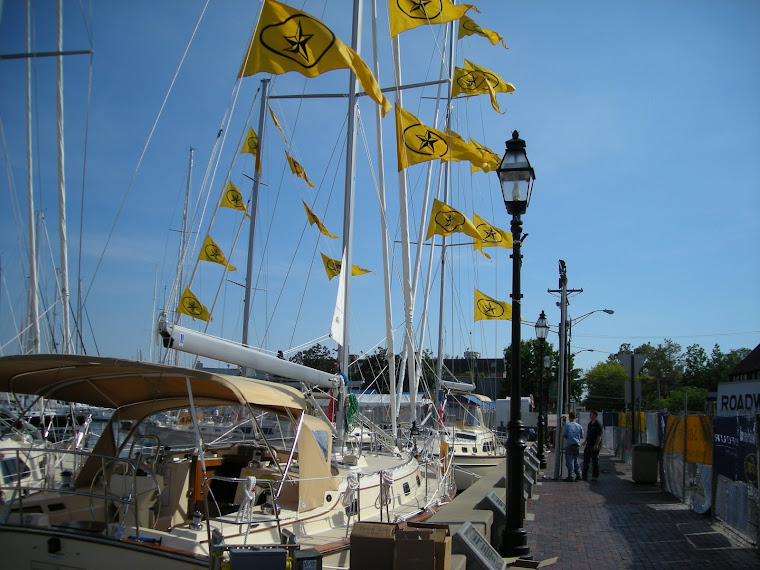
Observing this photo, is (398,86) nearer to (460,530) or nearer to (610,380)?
(460,530)

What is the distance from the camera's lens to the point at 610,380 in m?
119

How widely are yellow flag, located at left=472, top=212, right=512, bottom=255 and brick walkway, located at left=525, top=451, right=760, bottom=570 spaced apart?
437 inches

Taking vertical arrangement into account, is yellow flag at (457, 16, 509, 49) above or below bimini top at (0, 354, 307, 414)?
above

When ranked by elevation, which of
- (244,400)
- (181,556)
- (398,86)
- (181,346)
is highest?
(398,86)

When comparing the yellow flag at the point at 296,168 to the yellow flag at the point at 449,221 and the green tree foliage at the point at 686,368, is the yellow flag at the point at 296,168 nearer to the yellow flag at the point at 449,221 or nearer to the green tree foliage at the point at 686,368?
the yellow flag at the point at 449,221

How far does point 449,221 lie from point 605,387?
350 feet

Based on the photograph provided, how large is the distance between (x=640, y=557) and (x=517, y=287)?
14.1ft

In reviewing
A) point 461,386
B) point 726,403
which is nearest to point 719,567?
point 461,386

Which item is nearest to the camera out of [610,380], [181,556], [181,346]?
[181,556]

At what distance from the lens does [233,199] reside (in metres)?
28.4

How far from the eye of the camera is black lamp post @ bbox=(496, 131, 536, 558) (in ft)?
29.4

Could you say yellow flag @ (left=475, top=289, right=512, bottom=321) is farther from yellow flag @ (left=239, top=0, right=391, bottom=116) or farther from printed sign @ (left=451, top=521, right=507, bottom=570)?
printed sign @ (left=451, top=521, right=507, bottom=570)

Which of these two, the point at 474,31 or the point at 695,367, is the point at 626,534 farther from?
the point at 695,367

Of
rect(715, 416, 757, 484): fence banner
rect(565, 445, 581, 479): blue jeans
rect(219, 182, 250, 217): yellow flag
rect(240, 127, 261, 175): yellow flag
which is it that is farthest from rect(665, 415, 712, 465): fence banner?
rect(219, 182, 250, 217): yellow flag
